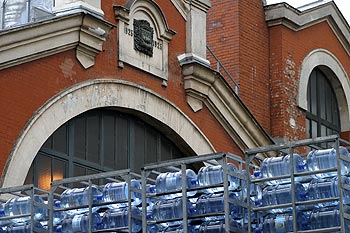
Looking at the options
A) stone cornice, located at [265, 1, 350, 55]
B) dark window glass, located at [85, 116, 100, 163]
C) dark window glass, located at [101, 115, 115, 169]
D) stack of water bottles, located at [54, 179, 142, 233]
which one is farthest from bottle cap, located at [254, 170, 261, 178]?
stone cornice, located at [265, 1, 350, 55]

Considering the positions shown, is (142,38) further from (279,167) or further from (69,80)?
(279,167)

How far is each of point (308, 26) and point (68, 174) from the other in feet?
34.1

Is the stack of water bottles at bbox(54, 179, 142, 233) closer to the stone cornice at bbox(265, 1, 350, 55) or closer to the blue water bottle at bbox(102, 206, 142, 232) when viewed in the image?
the blue water bottle at bbox(102, 206, 142, 232)

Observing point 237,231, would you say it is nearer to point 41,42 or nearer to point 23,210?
point 23,210

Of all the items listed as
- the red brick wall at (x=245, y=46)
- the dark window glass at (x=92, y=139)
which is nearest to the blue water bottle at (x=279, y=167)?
the dark window glass at (x=92, y=139)

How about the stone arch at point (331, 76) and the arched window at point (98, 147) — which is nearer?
the arched window at point (98, 147)

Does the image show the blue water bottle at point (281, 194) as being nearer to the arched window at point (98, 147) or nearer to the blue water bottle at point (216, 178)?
the blue water bottle at point (216, 178)

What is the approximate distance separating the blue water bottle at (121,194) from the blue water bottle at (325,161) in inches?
108

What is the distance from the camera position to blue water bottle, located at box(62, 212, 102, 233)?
1688 centimetres

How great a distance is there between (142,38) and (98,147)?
2.53m

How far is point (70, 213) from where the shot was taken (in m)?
17.4

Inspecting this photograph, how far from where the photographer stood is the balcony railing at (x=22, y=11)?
21.4m

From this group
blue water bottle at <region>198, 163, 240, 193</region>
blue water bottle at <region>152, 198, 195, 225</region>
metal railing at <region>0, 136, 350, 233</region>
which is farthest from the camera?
blue water bottle at <region>152, 198, 195, 225</region>

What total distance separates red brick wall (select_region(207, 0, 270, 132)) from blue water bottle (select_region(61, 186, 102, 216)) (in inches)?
389
